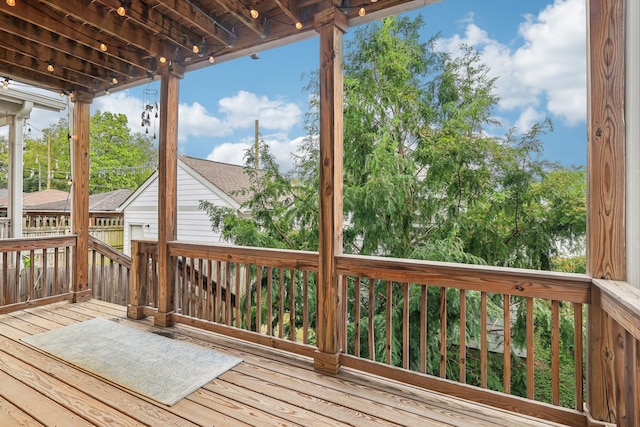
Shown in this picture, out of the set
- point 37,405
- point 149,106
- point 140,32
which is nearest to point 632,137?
point 37,405

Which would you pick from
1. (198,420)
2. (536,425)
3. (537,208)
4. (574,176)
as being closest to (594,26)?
(574,176)

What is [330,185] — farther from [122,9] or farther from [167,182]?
[122,9]

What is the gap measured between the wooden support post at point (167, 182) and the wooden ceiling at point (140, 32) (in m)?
0.23

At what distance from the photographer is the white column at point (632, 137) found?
151 centimetres

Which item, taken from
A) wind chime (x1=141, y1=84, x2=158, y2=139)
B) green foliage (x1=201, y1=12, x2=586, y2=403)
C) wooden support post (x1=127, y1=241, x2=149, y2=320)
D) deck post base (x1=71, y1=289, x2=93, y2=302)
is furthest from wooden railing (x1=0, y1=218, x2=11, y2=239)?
green foliage (x1=201, y1=12, x2=586, y2=403)

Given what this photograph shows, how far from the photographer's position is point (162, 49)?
334 centimetres

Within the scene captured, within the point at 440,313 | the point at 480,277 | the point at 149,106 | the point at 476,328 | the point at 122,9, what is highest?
the point at 122,9

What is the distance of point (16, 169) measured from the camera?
197 inches

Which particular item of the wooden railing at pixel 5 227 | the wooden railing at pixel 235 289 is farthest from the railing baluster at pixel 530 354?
the wooden railing at pixel 5 227

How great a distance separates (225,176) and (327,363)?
3446 millimetres

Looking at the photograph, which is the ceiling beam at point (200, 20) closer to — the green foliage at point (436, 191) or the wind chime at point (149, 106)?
the wind chime at point (149, 106)

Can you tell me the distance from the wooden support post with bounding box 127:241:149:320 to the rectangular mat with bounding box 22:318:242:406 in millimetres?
297

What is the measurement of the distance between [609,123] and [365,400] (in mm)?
2079

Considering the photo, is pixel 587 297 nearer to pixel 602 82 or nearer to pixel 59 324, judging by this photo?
pixel 602 82
